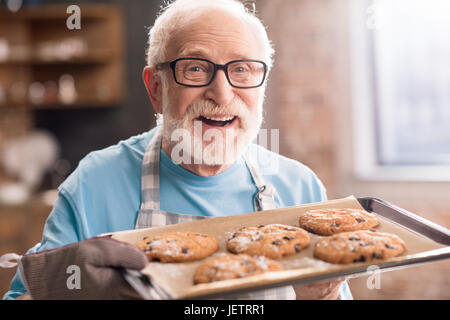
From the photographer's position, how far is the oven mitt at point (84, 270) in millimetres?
1014

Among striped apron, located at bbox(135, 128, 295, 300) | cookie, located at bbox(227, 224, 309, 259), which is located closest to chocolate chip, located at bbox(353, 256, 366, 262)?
cookie, located at bbox(227, 224, 309, 259)

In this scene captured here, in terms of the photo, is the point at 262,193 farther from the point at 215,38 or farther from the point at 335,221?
the point at 215,38

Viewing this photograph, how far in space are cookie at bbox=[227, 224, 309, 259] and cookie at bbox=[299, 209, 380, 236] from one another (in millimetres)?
51

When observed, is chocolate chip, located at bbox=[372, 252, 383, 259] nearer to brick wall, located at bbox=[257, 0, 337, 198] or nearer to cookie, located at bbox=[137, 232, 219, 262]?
cookie, located at bbox=[137, 232, 219, 262]

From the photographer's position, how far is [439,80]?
3504 mm

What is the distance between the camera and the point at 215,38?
4.64 ft

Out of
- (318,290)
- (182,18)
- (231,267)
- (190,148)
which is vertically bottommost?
(318,290)

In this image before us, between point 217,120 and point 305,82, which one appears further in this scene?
point 305,82

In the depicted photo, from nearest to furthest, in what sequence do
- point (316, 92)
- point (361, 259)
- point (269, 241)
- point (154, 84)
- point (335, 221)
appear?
point (361, 259) < point (269, 241) < point (335, 221) < point (154, 84) < point (316, 92)

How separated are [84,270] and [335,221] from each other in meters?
0.69

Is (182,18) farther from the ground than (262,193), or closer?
farther from the ground

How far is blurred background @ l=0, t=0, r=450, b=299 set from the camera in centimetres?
342

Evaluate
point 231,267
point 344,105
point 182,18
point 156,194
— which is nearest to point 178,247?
point 231,267
